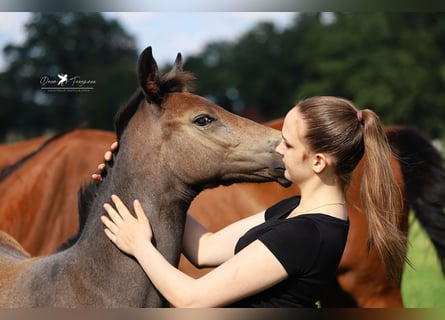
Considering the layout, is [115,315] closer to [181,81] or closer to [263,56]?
[181,81]

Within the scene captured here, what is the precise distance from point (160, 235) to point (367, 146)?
843mm

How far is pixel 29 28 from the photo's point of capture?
6719 mm

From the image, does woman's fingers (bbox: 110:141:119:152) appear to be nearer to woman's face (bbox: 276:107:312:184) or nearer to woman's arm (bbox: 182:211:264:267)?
woman's arm (bbox: 182:211:264:267)

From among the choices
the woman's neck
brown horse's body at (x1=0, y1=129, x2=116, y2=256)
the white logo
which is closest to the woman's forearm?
the woman's neck

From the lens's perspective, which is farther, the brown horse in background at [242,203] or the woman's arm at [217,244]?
the brown horse in background at [242,203]

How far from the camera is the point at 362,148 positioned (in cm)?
220

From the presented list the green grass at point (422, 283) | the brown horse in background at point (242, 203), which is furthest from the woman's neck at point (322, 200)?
the green grass at point (422, 283)

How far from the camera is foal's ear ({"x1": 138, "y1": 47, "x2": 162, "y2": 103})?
2361mm

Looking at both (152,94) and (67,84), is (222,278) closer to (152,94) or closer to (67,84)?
(152,94)

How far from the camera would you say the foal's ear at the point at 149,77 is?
7.75 ft

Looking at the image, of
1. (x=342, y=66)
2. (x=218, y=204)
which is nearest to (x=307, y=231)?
(x=218, y=204)

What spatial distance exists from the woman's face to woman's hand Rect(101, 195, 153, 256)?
1.82 feet

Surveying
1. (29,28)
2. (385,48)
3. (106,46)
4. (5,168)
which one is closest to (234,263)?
(5,168)

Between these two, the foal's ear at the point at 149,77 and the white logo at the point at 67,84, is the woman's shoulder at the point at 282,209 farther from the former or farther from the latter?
the white logo at the point at 67,84
